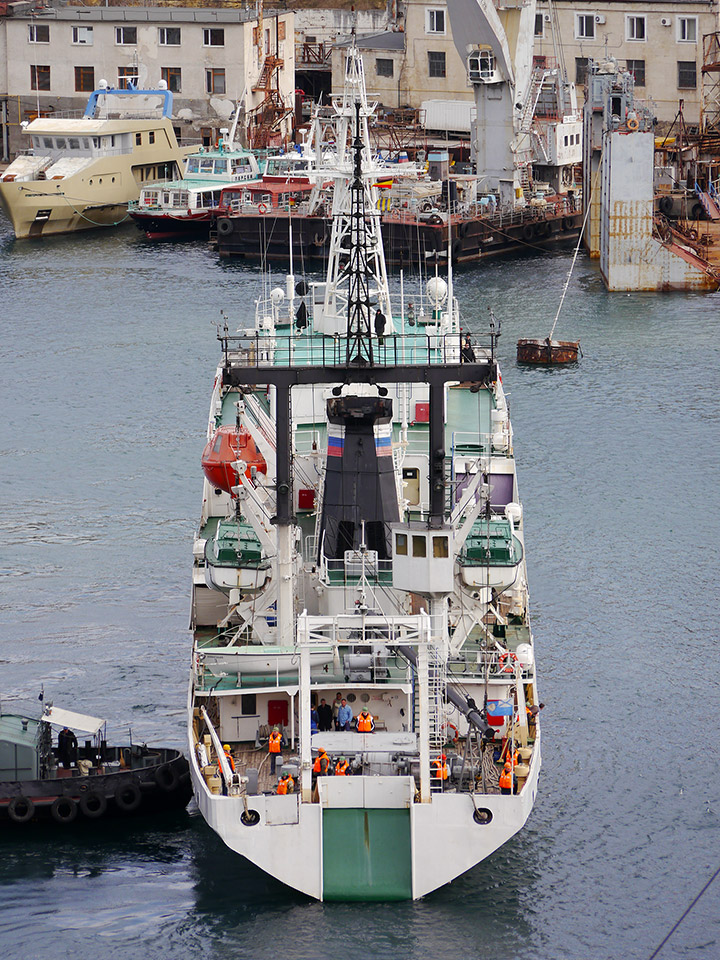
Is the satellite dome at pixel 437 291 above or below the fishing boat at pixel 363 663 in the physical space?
above

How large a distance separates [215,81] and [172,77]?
2.95 meters

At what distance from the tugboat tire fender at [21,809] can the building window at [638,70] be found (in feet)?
273

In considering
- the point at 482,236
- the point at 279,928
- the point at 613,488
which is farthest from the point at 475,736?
the point at 482,236

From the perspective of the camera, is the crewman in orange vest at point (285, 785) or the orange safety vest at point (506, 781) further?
the orange safety vest at point (506, 781)

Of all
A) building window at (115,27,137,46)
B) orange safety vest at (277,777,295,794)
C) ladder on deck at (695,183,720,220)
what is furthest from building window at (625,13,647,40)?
orange safety vest at (277,777,295,794)

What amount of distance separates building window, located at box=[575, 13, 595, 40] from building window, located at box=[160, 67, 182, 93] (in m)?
24.3

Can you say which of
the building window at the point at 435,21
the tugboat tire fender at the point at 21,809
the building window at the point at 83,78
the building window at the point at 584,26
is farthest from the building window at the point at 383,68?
the tugboat tire fender at the point at 21,809

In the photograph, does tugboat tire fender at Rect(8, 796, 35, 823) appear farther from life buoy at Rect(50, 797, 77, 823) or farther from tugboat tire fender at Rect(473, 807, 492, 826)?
tugboat tire fender at Rect(473, 807, 492, 826)

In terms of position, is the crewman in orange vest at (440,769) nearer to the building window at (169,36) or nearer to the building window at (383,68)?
the building window at (169,36)

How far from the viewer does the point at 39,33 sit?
110 meters

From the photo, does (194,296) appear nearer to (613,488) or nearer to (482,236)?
(482,236)

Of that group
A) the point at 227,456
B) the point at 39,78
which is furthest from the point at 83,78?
the point at 227,456

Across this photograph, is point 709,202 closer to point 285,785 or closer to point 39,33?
point 39,33

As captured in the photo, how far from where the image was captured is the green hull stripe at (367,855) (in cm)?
2828
